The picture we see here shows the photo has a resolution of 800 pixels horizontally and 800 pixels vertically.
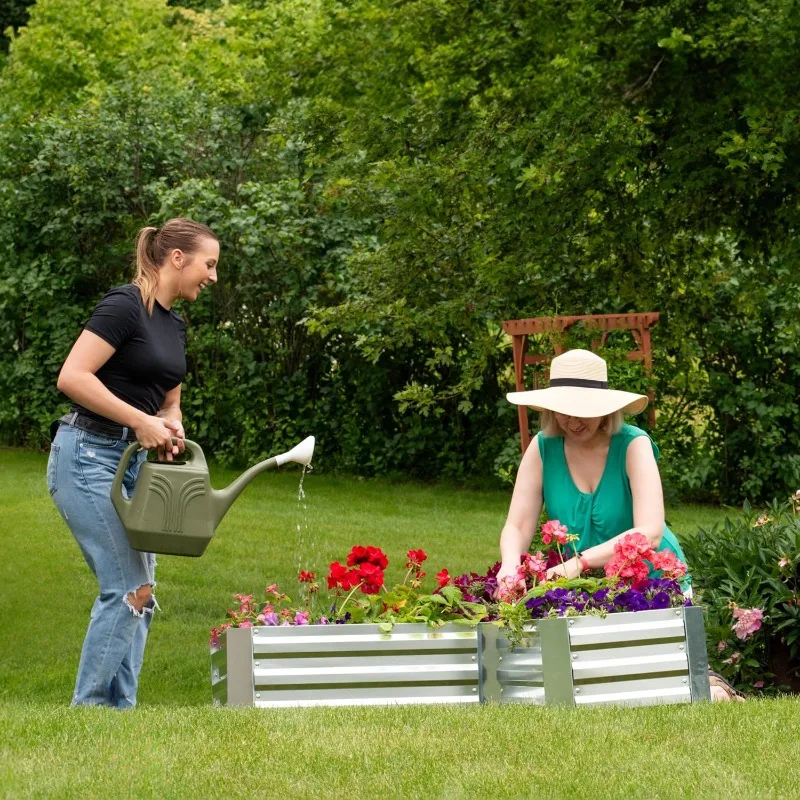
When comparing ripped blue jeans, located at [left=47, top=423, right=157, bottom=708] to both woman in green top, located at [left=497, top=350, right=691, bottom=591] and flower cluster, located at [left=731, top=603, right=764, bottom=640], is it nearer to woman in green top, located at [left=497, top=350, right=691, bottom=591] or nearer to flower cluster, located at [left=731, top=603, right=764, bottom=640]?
woman in green top, located at [left=497, top=350, right=691, bottom=591]

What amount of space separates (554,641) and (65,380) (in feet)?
5.43

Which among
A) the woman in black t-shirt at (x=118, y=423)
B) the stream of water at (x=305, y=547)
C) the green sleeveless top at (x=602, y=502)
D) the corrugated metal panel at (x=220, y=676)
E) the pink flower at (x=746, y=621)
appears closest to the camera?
the corrugated metal panel at (x=220, y=676)

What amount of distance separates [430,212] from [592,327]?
1.45 metres

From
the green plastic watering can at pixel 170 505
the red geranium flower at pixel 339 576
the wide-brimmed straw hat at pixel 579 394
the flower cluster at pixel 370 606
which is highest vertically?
the wide-brimmed straw hat at pixel 579 394

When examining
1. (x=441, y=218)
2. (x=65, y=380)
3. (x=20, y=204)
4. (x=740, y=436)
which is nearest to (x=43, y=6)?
(x=20, y=204)

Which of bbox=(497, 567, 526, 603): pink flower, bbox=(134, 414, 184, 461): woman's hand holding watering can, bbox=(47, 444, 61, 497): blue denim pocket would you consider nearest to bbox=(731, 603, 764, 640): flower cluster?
bbox=(497, 567, 526, 603): pink flower

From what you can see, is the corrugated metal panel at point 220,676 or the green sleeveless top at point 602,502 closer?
the corrugated metal panel at point 220,676

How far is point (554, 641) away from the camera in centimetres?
350

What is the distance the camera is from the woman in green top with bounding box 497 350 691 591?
4.22 meters

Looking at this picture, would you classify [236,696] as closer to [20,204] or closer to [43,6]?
[20,204]

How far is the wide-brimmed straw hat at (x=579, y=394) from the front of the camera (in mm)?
4242

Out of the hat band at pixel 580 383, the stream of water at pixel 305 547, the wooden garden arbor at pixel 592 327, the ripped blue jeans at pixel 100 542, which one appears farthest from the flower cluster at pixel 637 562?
the stream of water at pixel 305 547

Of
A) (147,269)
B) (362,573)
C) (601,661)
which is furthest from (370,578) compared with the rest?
(147,269)

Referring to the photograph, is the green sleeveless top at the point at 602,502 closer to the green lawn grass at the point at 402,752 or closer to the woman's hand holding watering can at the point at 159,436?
the green lawn grass at the point at 402,752
